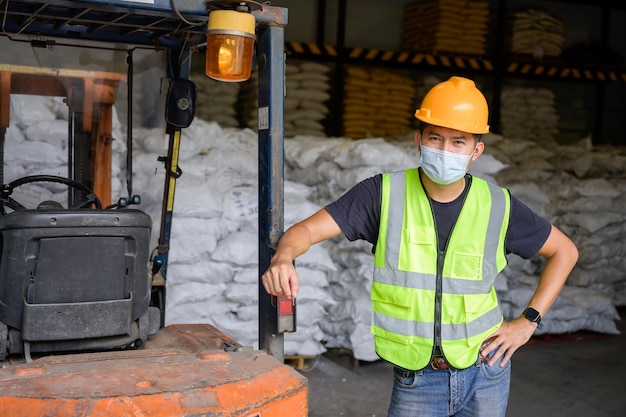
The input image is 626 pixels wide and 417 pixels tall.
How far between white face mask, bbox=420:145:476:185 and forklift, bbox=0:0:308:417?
49cm

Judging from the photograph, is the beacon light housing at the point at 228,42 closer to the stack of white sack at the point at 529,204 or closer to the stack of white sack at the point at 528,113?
the stack of white sack at the point at 529,204

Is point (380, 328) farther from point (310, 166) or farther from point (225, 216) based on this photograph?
point (310, 166)

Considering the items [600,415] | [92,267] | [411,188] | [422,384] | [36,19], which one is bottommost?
[600,415]

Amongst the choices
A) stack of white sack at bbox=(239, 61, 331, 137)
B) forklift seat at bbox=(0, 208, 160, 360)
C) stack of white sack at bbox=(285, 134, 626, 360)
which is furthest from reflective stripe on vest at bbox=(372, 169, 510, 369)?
stack of white sack at bbox=(239, 61, 331, 137)

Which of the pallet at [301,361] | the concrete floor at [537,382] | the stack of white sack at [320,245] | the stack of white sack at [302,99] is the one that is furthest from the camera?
the stack of white sack at [302,99]

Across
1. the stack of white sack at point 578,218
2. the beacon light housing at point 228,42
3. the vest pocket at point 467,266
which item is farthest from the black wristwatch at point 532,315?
the stack of white sack at point 578,218

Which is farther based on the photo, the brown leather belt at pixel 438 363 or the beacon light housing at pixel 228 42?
the brown leather belt at pixel 438 363

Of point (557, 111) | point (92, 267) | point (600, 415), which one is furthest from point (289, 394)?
point (557, 111)

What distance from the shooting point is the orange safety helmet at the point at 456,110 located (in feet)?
8.63

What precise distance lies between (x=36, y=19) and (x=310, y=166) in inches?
139

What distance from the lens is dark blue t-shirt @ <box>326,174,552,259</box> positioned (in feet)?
8.82

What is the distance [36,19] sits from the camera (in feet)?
9.96

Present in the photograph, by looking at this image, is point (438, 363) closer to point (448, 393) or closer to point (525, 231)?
point (448, 393)

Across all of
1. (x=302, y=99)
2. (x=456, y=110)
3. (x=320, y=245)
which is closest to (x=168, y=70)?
(x=456, y=110)
